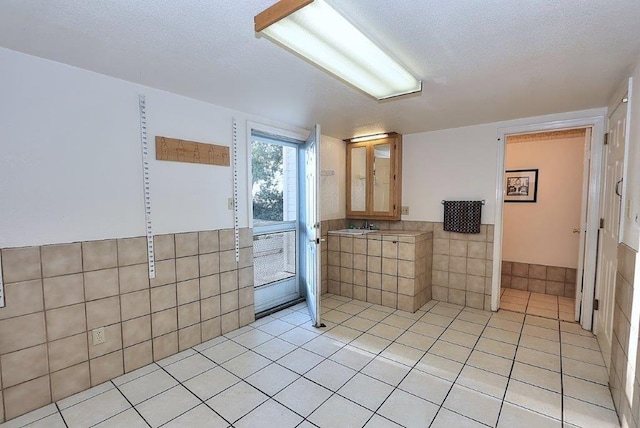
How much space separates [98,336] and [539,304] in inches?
176

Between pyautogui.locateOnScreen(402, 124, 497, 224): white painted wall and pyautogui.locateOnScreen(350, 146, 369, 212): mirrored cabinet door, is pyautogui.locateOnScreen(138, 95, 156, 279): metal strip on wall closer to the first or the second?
pyautogui.locateOnScreen(350, 146, 369, 212): mirrored cabinet door

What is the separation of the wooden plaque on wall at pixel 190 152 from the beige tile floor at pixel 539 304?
11.7 feet

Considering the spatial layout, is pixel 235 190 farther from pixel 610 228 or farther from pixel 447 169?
pixel 610 228

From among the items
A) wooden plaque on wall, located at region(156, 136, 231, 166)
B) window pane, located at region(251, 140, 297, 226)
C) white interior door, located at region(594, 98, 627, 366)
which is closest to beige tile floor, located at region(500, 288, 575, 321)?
white interior door, located at region(594, 98, 627, 366)

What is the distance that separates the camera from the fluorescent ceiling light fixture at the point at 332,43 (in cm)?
127

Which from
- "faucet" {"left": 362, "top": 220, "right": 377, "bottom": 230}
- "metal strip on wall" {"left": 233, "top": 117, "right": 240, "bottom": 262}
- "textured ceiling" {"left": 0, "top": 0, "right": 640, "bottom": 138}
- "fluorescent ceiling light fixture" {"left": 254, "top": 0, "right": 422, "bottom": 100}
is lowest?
"faucet" {"left": 362, "top": 220, "right": 377, "bottom": 230}

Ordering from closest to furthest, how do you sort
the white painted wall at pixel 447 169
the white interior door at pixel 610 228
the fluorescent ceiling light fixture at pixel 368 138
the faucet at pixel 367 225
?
the white interior door at pixel 610 228
the white painted wall at pixel 447 169
the fluorescent ceiling light fixture at pixel 368 138
the faucet at pixel 367 225

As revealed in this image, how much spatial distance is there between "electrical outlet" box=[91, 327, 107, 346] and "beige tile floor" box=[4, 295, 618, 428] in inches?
11.9

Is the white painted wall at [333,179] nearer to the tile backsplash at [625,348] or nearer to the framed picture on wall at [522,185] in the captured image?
the framed picture on wall at [522,185]

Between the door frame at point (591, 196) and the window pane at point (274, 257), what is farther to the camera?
the window pane at point (274, 257)

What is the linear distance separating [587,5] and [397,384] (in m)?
2.32

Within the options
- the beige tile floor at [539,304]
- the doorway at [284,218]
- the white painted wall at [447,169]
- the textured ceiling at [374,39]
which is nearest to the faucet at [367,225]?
the white painted wall at [447,169]

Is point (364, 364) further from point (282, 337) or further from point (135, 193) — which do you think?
point (135, 193)

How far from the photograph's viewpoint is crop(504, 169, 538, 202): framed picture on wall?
4086 mm
